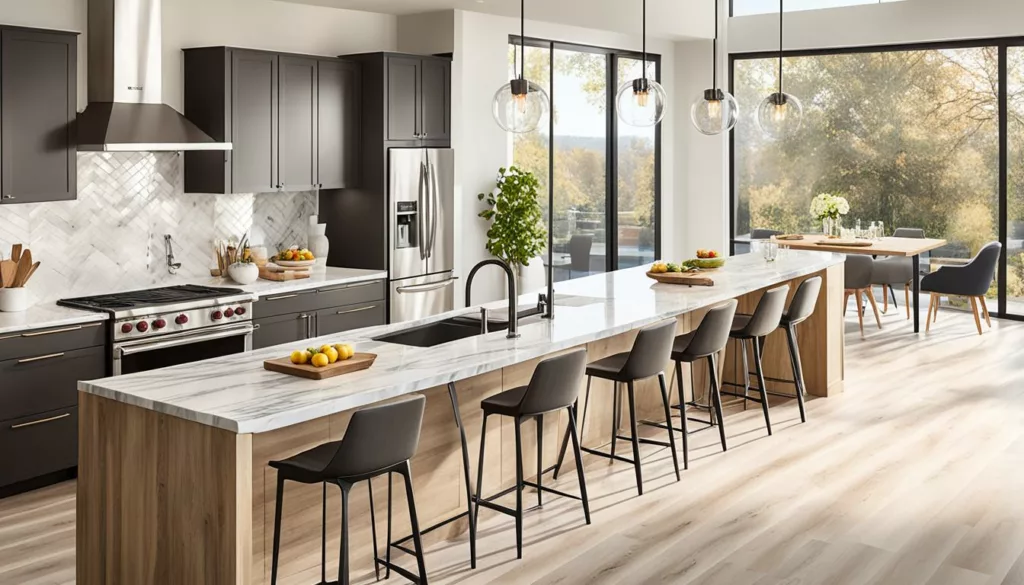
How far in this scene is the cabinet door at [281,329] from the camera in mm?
6758

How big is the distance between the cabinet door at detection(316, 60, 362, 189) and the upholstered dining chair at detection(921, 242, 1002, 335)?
5684mm

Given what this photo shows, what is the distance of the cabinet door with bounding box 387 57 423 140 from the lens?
7.89 metres

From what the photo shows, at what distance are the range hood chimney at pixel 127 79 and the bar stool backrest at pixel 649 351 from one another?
304 centimetres

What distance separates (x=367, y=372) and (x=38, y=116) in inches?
113

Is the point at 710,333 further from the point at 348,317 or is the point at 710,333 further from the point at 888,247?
the point at 888,247

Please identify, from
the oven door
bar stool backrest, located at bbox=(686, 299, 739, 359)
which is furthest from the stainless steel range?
bar stool backrest, located at bbox=(686, 299, 739, 359)

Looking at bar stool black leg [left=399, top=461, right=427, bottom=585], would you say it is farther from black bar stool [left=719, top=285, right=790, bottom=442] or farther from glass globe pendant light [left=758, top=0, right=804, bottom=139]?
glass globe pendant light [left=758, top=0, right=804, bottom=139]

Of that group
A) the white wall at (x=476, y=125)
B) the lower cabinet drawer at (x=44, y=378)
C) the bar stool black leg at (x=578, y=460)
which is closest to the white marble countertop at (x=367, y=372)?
the bar stool black leg at (x=578, y=460)

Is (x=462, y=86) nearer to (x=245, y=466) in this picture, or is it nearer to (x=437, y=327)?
(x=437, y=327)

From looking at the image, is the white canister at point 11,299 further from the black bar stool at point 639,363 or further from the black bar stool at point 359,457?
the black bar stool at point 639,363

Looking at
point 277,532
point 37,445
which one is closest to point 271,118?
point 37,445

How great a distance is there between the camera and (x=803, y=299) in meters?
6.83

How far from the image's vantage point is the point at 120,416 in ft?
12.5

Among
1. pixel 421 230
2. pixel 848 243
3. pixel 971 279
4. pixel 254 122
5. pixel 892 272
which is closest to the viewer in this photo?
pixel 254 122
